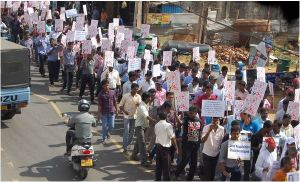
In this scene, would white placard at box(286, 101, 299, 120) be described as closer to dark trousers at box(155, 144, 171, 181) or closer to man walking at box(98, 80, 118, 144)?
dark trousers at box(155, 144, 171, 181)

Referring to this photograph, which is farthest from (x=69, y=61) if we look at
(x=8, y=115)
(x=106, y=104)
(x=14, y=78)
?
(x=106, y=104)

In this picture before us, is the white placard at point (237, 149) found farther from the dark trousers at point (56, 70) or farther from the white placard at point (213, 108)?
the dark trousers at point (56, 70)

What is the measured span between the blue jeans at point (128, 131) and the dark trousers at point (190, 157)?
5.73 feet

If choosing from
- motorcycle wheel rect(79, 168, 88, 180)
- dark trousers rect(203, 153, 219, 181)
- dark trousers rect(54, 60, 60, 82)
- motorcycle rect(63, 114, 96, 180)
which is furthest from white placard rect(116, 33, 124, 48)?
dark trousers rect(203, 153, 219, 181)

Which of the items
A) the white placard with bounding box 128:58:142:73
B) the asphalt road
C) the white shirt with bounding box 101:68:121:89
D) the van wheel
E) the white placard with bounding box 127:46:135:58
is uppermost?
the white placard with bounding box 127:46:135:58

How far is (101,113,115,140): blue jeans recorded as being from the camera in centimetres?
1195

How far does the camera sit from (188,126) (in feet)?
32.2

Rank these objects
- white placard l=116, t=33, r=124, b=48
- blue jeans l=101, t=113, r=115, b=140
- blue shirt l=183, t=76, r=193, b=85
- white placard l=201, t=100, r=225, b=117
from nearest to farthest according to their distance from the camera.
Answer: white placard l=201, t=100, r=225, b=117, blue jeans l=101, t=113, r=115, b=140, blue shirt l=183, t=76, r=193, b=85, white placard l=116, t=33, r=124, b=48

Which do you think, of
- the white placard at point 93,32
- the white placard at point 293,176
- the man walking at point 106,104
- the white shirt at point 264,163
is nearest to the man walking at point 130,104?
the man walking at point 106,104

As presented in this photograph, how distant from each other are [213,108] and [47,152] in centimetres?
392

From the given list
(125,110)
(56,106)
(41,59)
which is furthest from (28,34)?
(125,110)

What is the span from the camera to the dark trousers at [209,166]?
957 cm

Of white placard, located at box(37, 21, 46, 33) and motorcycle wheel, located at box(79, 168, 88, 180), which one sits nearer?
motorcycle wheel, located at box(79, 168, 88, 180)

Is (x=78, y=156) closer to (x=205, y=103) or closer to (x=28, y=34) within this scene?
(x=205, y=103)
